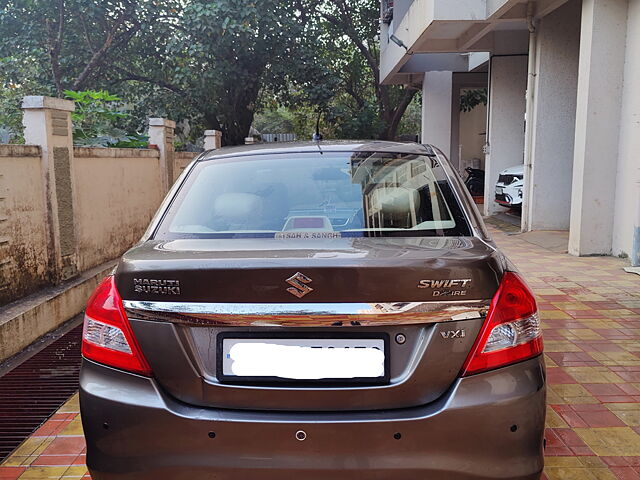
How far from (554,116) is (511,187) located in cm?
194

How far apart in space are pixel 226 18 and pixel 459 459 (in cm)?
1301

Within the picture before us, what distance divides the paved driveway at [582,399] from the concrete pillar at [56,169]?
2.26 metres

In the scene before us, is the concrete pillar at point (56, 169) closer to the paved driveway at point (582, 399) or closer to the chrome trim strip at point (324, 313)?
the paved driveway at point (582, 399)

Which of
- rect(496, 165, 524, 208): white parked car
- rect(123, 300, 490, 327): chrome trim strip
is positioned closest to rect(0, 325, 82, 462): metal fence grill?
rect(123, 300, 490, 327): chrome trim strip

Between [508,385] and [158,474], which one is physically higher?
[508,385]

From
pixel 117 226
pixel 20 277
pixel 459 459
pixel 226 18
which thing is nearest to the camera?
pixel 459 459

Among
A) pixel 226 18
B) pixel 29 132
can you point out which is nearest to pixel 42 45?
pixel 226 18

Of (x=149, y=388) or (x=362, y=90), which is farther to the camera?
(x=362, y=90)

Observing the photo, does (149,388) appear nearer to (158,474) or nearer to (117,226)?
(158,474)

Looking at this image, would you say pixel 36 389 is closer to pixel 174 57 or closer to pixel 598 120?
pixel 598 120

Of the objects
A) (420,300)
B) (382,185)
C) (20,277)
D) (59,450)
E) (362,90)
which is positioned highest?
(362,90)

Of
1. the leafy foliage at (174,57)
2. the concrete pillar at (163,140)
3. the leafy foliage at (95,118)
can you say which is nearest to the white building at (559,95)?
the leafy foliage at (174,57)

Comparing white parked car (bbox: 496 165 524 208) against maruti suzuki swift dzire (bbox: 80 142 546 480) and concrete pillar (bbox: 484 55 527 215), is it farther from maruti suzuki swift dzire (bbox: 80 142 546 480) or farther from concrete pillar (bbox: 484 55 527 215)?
maruti suzuki swift dzire (bbox: 80 142 546 480)

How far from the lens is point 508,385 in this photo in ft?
6.34
